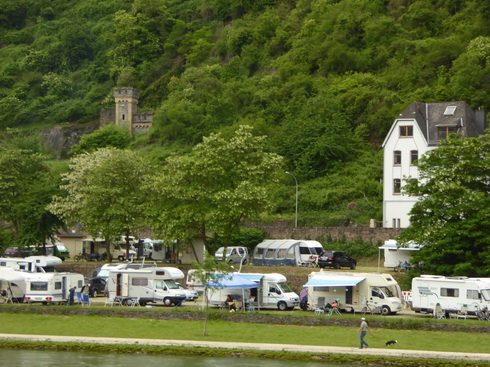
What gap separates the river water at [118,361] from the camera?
109 feet

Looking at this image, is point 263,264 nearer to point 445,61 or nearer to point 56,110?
point 445,61

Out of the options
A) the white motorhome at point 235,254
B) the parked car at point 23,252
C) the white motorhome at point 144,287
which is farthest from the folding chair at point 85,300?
the parked car at point 23,252

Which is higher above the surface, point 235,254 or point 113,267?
point 235,254

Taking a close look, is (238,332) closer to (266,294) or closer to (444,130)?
(266,294)

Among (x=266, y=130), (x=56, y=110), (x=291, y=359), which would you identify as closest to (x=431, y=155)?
(x=291, y=359)

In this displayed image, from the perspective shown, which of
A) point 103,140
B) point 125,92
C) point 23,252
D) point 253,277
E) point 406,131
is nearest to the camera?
point 253,277

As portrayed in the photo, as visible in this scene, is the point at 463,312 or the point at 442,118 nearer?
the point at 463,312

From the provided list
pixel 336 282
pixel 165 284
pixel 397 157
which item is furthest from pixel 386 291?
pixel 397 157

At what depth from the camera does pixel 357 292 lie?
46281mm

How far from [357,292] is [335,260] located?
1208 centimetres

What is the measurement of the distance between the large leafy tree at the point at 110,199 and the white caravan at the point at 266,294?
1765cm

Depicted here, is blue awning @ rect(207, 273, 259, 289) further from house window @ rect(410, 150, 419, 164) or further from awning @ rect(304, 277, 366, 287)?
house window @ rect(410, 150, 419, 164)

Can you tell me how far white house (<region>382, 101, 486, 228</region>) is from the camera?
6962cm

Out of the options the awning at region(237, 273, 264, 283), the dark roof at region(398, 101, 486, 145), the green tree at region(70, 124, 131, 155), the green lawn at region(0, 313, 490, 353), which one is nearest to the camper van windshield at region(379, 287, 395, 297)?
the green lawn at region(0, 313, 490, 353)
